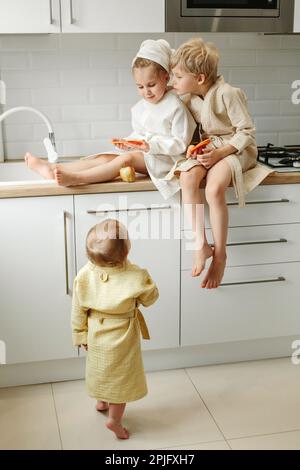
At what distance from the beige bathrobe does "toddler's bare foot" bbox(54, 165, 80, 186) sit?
0.38 m

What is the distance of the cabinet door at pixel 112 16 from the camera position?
2721 mm

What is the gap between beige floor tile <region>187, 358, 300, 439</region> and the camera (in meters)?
2.53

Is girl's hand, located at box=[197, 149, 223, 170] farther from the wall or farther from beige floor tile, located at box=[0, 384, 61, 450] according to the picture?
beige floor tile, located at box=[0, 384, 61, 450]

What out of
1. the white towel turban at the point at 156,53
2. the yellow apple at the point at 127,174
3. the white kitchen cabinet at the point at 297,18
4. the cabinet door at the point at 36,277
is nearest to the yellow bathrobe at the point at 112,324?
the cabinet door at the point at 36,277

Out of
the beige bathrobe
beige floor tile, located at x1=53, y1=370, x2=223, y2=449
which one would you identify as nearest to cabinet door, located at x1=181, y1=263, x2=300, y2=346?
beige floor tile, located at x1=53, y1=370, x2=223, y2=449

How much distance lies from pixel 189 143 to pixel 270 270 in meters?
0.65

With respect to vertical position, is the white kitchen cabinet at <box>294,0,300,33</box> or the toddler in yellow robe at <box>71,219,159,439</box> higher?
the white kitchen cabinet at <box>294,0,300,33</box>

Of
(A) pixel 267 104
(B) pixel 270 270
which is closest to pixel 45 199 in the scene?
(B) pixel 270 270

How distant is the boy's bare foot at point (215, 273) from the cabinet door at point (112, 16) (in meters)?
0.99

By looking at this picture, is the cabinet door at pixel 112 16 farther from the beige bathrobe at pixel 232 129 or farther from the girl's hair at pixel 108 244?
the girl's hair at pixel 108 244

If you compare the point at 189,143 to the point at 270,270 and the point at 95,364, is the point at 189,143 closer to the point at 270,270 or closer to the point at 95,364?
the point at 270,270

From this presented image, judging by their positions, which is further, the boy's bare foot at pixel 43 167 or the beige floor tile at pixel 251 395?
the boy's bare foot at pixel 43 167

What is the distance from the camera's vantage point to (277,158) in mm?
3027

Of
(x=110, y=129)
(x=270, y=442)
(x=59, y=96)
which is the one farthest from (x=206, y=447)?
(x=59, y=96)
